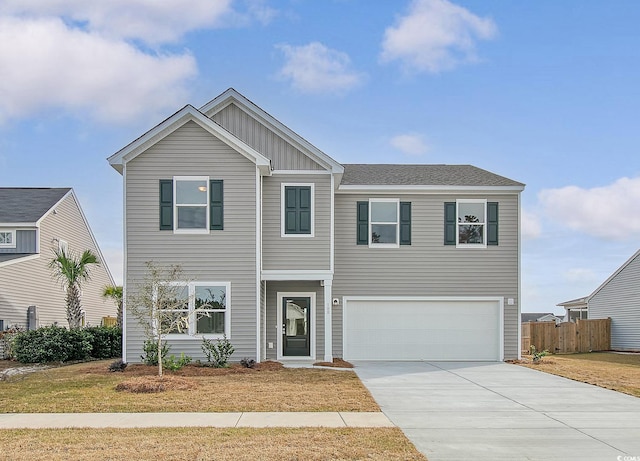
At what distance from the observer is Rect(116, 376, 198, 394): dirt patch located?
13352mm

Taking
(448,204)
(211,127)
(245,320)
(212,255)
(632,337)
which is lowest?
(632,337)

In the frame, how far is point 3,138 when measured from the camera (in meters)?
23.7

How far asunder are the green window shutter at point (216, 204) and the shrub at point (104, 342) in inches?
281

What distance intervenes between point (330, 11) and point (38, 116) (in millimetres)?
10032

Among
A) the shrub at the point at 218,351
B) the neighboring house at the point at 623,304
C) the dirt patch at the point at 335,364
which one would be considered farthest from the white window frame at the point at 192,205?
the neighboring house at the point at 623,304

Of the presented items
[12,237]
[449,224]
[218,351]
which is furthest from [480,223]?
[12,237]

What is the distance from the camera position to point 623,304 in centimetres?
3088

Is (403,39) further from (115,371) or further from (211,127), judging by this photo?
(115,371)

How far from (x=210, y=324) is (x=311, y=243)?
377 centimetres

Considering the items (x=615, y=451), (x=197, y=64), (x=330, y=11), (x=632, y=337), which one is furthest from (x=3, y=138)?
(x=632, y=337)

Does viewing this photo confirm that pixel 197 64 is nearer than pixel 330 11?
No

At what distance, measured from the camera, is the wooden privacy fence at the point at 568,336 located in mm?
27172

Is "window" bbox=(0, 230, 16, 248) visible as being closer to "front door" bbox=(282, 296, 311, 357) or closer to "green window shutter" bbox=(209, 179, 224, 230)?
"green window shutter" bbox=(209, 179, 224, 230)

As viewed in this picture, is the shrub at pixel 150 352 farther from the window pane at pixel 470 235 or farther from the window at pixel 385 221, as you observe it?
the window pane at pixel 470 235
